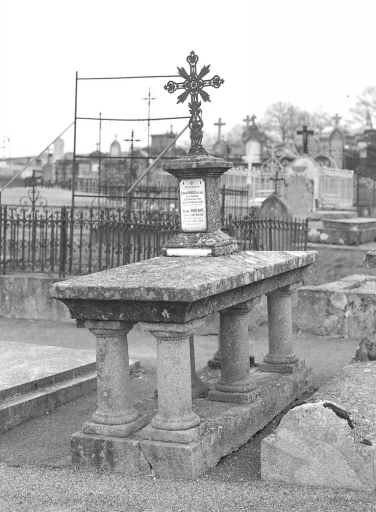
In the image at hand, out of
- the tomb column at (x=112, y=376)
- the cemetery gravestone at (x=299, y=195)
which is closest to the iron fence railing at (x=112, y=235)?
the tomb column at (x=112, y=376)

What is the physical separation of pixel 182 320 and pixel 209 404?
4.17ft

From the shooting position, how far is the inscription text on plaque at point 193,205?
5.77 metres

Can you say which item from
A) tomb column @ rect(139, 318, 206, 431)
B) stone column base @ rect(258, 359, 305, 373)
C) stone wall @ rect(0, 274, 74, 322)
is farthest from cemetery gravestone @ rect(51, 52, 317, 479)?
stone wall @ rect(0, 274, 74, 322)

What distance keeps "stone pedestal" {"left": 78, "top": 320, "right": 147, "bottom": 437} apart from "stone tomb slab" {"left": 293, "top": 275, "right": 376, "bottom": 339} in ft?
16.3

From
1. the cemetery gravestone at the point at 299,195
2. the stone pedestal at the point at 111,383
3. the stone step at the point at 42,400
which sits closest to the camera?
the stone pedestal at the point at 111,383

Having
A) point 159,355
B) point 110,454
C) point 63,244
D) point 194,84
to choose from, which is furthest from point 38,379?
point 63,244

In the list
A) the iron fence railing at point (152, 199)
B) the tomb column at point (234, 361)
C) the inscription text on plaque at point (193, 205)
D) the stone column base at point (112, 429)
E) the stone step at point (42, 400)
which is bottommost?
the stone step at point (42, 400)

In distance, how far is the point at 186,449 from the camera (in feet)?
15.0

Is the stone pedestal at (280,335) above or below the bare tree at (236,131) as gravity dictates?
below

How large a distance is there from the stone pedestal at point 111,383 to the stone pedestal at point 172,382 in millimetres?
235

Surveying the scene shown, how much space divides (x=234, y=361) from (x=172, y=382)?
123 centimetres

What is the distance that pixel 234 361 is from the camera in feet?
19.2

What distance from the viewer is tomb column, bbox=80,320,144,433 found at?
487cm

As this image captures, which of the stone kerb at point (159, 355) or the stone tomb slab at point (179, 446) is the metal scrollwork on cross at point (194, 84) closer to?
the stone kerb at point (159, 355)
